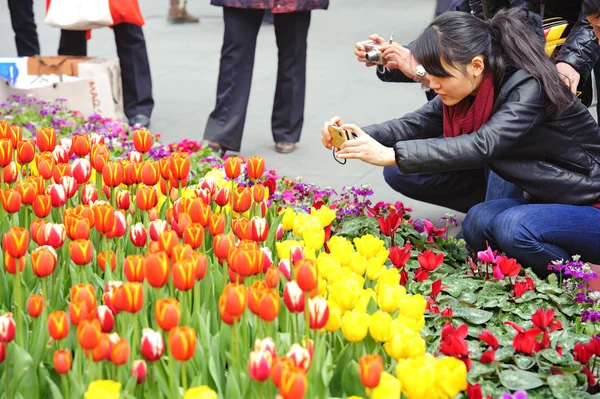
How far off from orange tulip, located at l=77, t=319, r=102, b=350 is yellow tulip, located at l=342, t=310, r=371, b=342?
519 mm

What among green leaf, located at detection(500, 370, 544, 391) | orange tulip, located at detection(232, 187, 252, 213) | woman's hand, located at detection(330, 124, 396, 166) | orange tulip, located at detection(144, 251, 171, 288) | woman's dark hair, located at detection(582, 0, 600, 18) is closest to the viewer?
orange tulip, located at detection(144, 251, 171, 288)

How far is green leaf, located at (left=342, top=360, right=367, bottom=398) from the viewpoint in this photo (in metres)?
2.08

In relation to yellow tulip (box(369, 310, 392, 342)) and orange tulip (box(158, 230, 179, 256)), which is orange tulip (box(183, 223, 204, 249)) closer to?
orange tulip (box(158, 230, 179, 256))

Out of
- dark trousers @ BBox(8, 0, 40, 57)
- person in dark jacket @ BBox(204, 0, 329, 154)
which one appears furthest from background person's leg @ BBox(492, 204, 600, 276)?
dark trousers @ BBox(8, 0, 40, 57)

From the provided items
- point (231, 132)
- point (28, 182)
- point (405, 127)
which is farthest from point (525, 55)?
point (231, 132)

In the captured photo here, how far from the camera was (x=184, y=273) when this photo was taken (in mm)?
2039

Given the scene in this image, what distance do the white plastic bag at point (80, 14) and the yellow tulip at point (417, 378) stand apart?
16.2ft

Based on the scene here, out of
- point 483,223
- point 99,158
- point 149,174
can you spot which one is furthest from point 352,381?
point 483,223

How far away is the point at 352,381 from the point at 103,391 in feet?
1.97

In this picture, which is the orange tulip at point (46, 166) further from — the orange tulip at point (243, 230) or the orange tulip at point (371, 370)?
the orange tulip at point (371, 370)

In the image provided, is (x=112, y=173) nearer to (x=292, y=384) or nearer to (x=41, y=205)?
(x=41, y=205)

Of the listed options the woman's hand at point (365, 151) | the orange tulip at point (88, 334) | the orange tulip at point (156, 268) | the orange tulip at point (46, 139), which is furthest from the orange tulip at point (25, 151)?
the orange tulip at point (88, 334)

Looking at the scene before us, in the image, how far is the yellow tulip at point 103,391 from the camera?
5.61ft

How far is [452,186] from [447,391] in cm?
255
